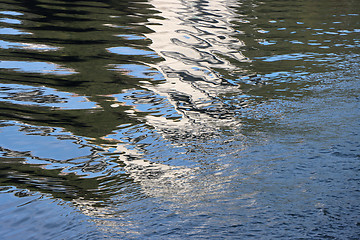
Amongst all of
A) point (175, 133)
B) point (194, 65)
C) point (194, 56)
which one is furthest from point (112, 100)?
point (194, 56)

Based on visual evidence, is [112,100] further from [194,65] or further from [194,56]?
[194,56]

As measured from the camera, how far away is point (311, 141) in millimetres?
3625

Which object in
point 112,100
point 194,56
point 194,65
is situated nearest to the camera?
point 112,100

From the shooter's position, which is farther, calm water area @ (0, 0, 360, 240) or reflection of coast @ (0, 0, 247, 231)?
reflection of coast @ (0, 0, 247, 231)

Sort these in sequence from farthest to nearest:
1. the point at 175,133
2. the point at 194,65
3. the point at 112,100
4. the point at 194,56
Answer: the point at 194,56 → the point at 194,65 → the point at 112,100 → the point at 175,133

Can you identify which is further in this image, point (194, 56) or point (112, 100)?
point (194, 56)

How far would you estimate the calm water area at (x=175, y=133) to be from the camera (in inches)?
104

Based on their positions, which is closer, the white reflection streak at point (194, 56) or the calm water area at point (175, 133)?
the calm water area at point (175, 133)

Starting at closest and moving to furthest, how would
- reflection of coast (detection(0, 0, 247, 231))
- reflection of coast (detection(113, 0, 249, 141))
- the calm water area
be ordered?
the calm water area → reflection of coast (detection(0, 0, 247, 231)) → reflection of coast (detection(113, 0, 249, 141))

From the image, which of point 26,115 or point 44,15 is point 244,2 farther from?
point 26,115

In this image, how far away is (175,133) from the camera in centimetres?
397

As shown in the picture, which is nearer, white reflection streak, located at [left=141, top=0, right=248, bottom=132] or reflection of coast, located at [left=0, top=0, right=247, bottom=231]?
reflection of coast, located at [left=0, top=0, right=247, bottom=231]

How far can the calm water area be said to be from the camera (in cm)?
264

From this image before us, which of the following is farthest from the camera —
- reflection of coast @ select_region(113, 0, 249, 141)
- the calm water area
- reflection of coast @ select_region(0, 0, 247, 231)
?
reflection of coast @ select_region(113, 0, 249, 141)
